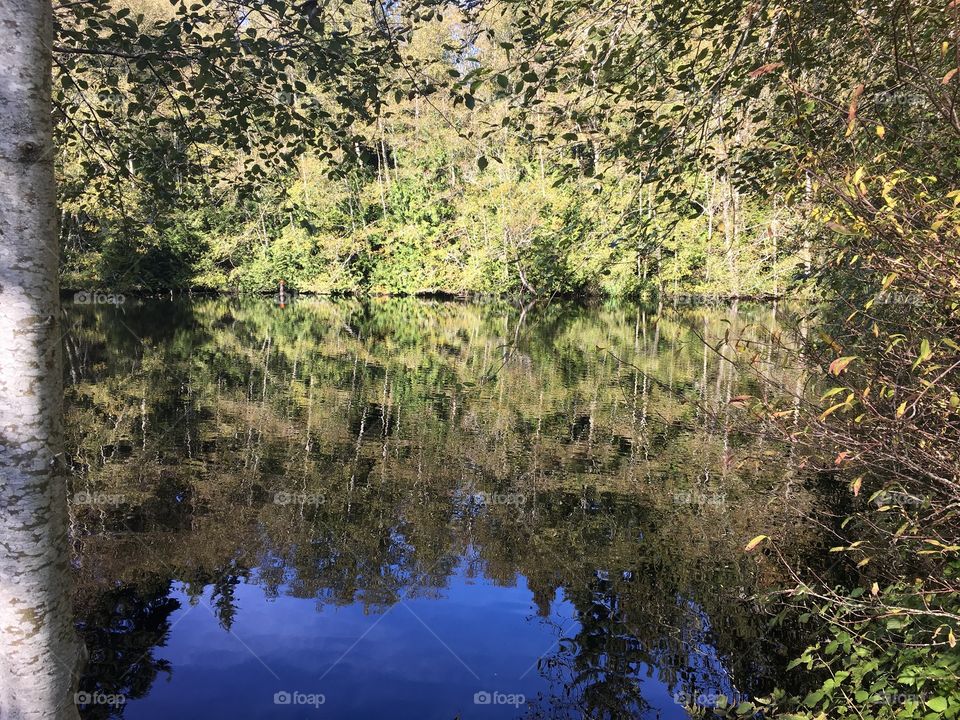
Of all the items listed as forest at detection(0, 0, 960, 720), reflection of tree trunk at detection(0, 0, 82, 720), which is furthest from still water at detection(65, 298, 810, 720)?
reflection of tree trunk at detection(0, 0, 82, 720)

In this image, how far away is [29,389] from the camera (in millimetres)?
2361

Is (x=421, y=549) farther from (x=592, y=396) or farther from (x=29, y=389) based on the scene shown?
(x=592, y=396)

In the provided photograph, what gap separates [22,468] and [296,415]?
954 centimetres

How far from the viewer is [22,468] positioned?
2.36 m

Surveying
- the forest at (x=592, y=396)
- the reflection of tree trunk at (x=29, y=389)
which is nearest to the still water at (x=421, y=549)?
the forest at (x=592, y=396)

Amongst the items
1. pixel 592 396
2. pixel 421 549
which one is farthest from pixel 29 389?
pixel 592 396

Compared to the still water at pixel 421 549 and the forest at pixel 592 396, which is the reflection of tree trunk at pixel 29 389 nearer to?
the forest at pixel 592 396

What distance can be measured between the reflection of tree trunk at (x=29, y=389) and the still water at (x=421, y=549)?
1.77 meters

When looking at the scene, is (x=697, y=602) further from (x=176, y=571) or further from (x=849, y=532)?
(x=176, y=571)

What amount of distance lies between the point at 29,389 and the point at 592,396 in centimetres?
1202

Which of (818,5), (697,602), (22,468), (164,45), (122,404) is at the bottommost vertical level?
(697,602)

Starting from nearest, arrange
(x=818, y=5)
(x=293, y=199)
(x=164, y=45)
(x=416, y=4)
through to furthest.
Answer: (x=818, y=5)
(x=416, y=4)
(x=164, y=45)
(x=293, y=199)

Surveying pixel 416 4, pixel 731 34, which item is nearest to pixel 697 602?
pixel 731 34

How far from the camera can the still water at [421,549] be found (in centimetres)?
491
